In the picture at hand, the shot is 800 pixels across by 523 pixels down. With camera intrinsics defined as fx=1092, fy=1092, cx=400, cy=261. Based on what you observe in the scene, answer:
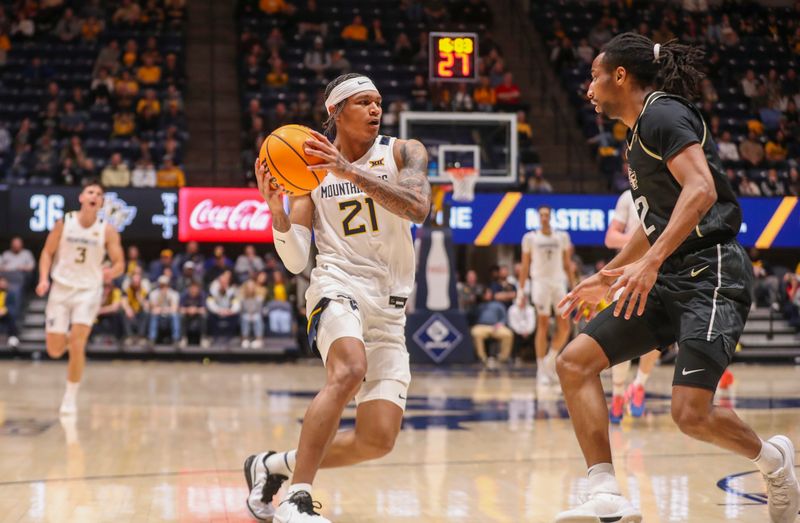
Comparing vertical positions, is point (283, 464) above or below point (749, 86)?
below

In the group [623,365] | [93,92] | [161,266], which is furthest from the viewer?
[93,92]

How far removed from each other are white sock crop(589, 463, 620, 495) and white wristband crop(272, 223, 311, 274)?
1.53 metres

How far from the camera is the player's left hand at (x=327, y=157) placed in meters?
4.37

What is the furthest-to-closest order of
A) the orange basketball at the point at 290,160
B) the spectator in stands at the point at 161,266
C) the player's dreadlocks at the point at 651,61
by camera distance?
the spectator in stands at the point at 161,266
the orange basketball at the point at 290,160
the player's dreadlocks at the point at 651,61

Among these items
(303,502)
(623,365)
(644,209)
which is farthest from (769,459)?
(623,365)

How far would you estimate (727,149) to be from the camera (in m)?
19.7

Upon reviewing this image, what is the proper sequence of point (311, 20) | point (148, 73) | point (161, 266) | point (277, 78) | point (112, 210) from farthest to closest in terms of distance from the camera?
point (311, 20), point (277, 78), point (148, 73), point (161, 266), point (112, 210)

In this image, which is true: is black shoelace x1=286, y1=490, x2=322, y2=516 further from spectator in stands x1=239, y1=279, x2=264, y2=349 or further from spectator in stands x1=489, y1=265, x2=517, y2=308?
spectator in stands x1=489, y1=265, x2=517, y2=308

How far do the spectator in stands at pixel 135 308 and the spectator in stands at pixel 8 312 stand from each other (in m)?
1.64

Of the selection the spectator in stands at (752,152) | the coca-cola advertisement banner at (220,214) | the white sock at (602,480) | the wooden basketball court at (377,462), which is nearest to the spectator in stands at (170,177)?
the coca-cola advertisement banner at (220,214)

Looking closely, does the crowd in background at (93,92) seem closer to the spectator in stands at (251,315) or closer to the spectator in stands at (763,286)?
the spectator in stands at (251,315)

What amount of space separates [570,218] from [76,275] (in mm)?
9549

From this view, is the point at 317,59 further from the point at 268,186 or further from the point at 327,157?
the point at 327,157

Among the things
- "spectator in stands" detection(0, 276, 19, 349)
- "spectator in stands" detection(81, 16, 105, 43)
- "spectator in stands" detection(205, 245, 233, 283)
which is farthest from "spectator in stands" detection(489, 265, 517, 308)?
"spectator in stands" detection(81, 16, 105, 43)
